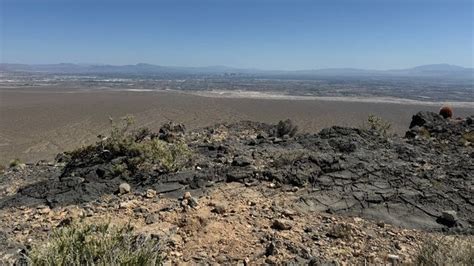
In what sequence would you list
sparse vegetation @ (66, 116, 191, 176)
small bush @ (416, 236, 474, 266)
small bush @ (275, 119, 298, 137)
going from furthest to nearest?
small bush @ (275, 119, 298, 137) → sparse vegetation @ (66, 116, 191, 176) → small bush @ (416, 236, 474, 266)

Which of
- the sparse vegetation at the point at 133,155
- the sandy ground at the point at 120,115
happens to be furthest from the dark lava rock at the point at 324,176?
the sandy ground at the point at 120,115

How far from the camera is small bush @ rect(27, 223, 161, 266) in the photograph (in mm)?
4051

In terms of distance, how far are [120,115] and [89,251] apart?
2924cm

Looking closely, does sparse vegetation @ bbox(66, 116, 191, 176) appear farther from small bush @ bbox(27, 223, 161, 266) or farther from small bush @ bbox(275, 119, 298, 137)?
small bush @ bbox(275, 119, 298, 137)

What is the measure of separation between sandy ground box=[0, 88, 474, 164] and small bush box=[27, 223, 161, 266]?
1504cm

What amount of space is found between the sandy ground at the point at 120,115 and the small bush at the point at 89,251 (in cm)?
1504

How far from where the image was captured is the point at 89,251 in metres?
4.26

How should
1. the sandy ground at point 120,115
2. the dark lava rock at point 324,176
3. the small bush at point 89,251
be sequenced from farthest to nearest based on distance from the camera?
the sandy ground at point 120,115
the dark lava rock at point 324,176
the small bush at point 89,251

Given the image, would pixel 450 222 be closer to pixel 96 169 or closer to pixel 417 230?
pixel 417 230

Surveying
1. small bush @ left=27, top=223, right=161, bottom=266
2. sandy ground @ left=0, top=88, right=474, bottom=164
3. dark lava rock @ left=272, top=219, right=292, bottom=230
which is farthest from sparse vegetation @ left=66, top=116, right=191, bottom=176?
sandy ground @ left=0, top=88, right=474, bottom=164

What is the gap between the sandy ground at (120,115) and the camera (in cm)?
2217

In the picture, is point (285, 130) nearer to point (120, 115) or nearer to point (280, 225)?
point (280, 225)

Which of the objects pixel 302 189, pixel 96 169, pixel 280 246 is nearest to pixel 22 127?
pixel 96 169

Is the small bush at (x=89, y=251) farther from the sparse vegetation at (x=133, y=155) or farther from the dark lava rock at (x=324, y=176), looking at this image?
the sparse vegetation at (x=133, y=155)
